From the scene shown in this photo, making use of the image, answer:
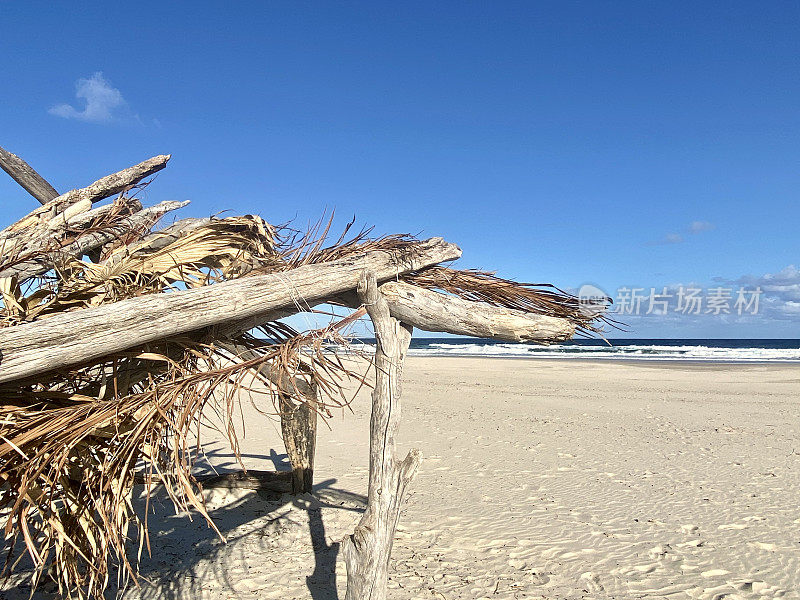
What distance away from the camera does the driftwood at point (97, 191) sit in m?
4.04

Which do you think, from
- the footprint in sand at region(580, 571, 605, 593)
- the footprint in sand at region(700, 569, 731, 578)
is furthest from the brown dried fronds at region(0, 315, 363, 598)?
the footprint in sand at region(700, 569, 731, 578)

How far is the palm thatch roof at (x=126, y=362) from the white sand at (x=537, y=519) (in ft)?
6.60

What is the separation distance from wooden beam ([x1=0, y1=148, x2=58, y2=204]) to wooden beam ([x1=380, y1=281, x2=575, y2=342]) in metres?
3.29

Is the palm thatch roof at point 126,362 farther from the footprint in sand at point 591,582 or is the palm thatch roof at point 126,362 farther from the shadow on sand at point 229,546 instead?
the footprint in sand at point 591,582

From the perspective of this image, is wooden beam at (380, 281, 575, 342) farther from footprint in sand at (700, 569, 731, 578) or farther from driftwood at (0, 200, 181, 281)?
footprint in sand at (700, 569, 731, 578)

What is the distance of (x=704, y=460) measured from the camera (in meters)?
9.14

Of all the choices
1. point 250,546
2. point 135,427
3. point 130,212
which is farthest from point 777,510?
point 130,212

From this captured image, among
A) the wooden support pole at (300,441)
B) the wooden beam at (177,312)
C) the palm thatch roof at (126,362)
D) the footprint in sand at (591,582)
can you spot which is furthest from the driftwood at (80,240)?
the footprint in sand at (591,582)

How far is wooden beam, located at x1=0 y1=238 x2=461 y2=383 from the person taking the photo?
2625 millimetres

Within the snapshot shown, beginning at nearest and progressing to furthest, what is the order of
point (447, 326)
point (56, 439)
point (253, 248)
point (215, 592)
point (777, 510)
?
point (56, 439), point (447, 326), point (253, 248), point (215, 592), point (777, 510)

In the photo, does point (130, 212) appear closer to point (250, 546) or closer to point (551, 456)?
point (250, 546)

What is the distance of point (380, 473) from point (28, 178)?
12.8ft

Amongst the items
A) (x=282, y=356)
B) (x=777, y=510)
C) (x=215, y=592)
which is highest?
(x=282, y=356)

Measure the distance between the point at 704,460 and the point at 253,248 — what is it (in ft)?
27.7
